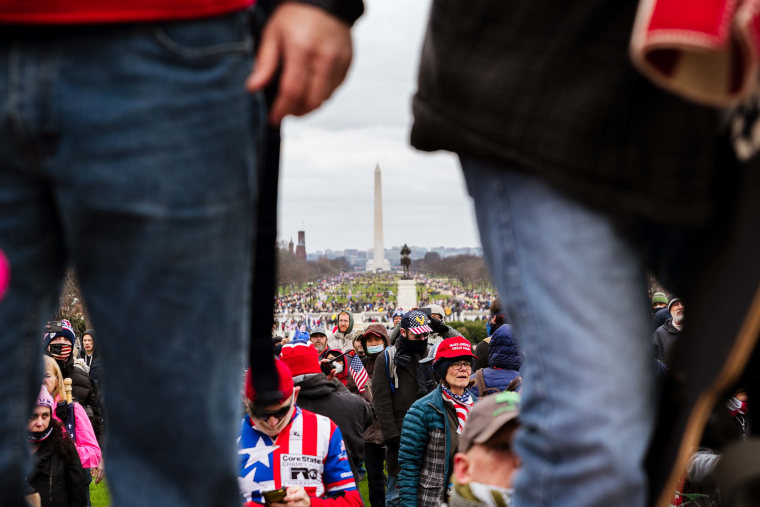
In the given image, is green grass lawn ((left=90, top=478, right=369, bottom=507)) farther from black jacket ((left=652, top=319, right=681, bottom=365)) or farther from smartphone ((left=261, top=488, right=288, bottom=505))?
smartphone ((left=261, top=488, right=288, bottom=505))

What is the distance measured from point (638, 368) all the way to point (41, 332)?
1010mm

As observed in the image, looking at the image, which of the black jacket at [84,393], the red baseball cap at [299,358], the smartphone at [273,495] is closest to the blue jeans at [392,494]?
the red baseball cap at [299,358]

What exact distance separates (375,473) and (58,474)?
→ 3929 mm

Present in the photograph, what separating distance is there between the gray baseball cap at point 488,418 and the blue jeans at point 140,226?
1778 mm

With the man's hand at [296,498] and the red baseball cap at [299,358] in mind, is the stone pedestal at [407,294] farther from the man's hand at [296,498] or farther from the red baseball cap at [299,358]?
the man's hand at [296,498]

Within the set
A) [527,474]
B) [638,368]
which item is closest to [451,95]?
[638,368]

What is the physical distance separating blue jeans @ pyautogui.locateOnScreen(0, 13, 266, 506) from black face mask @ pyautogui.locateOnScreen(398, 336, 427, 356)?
845 cm

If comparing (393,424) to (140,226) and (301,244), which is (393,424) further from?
(301,244)

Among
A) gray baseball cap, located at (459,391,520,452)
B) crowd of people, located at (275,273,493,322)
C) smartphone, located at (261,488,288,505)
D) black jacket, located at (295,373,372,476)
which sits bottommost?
crowd of people, located at (275,273,493,322)

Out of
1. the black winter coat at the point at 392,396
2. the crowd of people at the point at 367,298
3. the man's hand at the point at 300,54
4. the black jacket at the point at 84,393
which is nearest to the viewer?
the man's hand at the point at 300,54

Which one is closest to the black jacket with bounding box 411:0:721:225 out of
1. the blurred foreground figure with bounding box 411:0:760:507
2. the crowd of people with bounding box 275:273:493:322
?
the blurred foreground figure with bounding box 411:0:760:507

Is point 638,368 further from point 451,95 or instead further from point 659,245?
point 451,95

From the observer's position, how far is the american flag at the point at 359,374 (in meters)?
11.5

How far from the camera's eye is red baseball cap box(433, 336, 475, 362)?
304 inches
